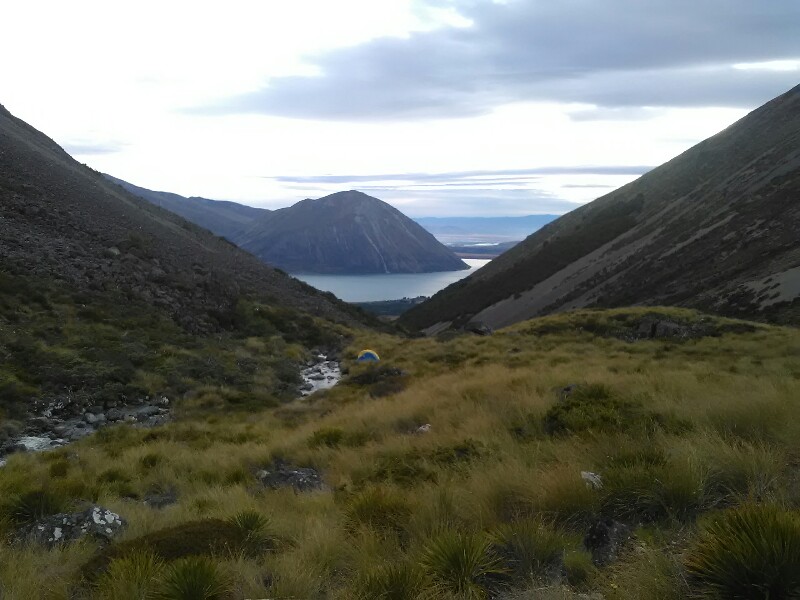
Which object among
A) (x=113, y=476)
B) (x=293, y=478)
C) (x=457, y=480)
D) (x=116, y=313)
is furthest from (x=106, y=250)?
(x=457, y=480)

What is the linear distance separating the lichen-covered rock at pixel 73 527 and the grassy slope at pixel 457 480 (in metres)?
0.21

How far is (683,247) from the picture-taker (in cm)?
5275

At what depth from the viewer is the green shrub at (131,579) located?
375 centimetres

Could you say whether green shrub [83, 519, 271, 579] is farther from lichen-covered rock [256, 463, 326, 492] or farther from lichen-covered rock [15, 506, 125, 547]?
lichen-covered rock [256, 463, 326, 492]

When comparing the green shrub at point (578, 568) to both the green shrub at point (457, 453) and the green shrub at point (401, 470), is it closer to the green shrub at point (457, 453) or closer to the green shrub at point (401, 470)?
the green shrub at point (401, 470)

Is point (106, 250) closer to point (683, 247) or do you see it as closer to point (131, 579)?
point (131, 579)

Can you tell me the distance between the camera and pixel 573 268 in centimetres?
7012

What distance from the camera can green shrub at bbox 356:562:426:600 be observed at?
362 centimetres

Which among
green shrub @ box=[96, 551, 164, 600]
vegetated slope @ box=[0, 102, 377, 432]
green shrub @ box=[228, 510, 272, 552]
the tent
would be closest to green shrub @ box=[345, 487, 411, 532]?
green shrub @ box=[228, 510, 272, 552]

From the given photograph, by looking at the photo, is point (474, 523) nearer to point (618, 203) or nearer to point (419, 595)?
point (419, 595)

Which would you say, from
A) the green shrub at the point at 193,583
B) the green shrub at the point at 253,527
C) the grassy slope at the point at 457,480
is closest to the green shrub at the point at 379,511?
the grassy slope at the point at 457,480

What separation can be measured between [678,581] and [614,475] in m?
1.85

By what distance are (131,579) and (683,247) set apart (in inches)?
2286

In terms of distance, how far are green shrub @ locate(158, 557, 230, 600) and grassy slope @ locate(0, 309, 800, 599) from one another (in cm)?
18
